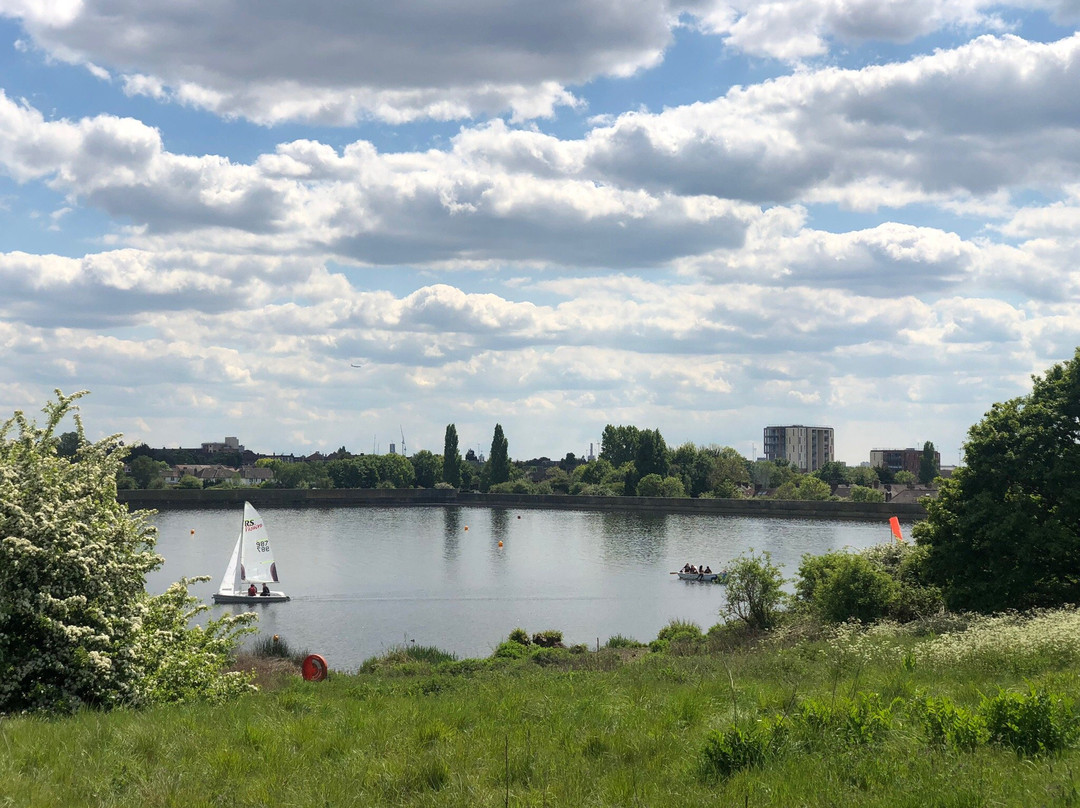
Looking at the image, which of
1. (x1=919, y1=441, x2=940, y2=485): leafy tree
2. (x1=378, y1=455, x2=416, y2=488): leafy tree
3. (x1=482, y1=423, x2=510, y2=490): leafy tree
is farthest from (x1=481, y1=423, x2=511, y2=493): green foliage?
(x1=919, y1=441, x2=940, y2=485): leafy tree

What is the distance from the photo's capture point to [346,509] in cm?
14712

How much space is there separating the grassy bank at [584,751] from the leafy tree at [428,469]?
170m

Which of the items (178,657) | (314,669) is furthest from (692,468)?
(178,657)

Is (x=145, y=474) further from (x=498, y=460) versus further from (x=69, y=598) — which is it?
(x=69, y=598)

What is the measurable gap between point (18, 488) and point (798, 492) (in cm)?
14043

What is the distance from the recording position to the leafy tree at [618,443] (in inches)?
7643

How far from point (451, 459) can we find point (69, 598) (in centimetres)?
16170

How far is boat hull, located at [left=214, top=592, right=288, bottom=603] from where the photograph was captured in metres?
55.6

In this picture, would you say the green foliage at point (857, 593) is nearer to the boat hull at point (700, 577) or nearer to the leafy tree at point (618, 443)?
the boat hull at point (700, 577)

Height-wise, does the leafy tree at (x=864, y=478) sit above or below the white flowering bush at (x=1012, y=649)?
below

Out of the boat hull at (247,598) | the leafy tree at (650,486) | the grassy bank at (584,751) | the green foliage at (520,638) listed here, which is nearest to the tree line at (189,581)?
the grassy bank at (584,751)

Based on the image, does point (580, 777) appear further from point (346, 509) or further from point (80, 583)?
point (346, 509)

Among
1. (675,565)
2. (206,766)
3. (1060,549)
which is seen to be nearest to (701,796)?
(206,766)

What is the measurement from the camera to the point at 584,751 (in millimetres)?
9016
